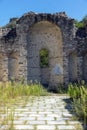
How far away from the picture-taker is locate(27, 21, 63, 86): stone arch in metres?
17.8

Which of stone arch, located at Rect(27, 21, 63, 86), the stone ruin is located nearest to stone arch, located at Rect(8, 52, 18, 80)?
the stone ruin

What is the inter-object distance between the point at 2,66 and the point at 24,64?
4.25 ft

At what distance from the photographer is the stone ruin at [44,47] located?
56.8 feet

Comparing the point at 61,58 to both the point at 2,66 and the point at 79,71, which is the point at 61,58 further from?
the point at 2,66

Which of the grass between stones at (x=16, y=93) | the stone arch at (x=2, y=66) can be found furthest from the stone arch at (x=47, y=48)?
the grass between stones at (x=16, y=93)

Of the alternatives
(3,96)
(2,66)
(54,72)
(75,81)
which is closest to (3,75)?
(2,66)

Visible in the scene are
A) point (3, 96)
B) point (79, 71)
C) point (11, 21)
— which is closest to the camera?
point (3, 96)

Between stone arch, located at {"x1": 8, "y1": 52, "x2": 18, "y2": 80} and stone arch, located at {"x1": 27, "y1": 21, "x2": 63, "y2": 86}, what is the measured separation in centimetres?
70

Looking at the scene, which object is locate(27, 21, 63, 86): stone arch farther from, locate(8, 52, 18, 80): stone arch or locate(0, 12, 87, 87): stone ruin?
locate(8, 52, 18, 80): stone arch

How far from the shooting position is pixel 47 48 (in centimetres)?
1805

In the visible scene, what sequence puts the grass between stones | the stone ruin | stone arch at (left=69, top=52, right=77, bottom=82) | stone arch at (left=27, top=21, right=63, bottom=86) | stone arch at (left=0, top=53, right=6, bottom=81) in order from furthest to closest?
stone arch at (left=27, top=21, right=63, bottom=86)
stone arch at (left=0, top=53, right=6, bottom=81)
stone arch at (left=69, top=52, right=77, bottom=82)
the stone ruin
the grass between stones

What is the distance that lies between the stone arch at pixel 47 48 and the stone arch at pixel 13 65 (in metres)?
0.70

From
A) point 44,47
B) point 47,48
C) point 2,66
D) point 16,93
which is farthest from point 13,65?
point 16,93

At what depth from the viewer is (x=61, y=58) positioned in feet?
57.8
